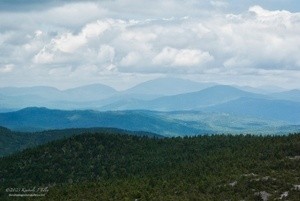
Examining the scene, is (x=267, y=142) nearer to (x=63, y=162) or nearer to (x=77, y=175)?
(x=77, y=175)

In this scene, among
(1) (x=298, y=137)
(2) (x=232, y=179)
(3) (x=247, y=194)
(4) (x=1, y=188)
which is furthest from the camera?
(4) (x=1, y=188)

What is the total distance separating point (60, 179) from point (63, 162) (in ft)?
59.0

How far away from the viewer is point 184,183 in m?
113

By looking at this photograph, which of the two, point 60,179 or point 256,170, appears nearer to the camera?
point 256,170

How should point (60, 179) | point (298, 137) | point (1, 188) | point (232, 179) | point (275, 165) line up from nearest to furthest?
point (232, 179) < point (275, 165) < point (298, 137) < point (1, 188) < point (60, 179)

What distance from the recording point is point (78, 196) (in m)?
117

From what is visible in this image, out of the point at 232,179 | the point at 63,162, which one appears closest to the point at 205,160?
the point at 232,179

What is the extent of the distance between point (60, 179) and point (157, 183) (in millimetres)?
72497

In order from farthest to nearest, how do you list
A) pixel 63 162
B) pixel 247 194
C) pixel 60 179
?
pixel 63 162, pixel 60 179, pixel 247 194

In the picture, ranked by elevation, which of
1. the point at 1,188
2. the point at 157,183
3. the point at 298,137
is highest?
the point at 298,137

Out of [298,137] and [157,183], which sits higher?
[298,137]

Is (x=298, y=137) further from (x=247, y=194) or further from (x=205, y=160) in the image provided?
(x=247, y=194)

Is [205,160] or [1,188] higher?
[205,160]

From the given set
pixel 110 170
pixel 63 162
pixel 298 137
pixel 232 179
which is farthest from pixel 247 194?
pixel 63 162
